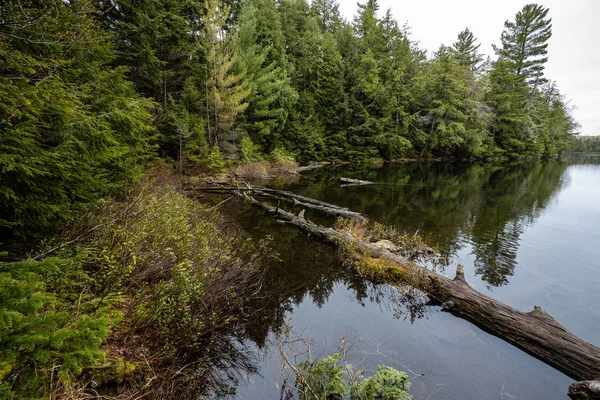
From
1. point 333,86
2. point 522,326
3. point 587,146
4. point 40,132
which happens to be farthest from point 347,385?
point 587,146

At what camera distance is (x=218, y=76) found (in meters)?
19.4

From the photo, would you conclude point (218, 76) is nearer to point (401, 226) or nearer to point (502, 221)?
point (401, 226)

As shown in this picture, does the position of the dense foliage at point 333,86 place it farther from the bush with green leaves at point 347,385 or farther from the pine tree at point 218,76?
the bush with green leaves at point 347,385

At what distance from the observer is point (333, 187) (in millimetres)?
18781

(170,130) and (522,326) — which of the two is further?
(170,130)

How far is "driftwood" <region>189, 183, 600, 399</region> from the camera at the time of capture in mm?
3918

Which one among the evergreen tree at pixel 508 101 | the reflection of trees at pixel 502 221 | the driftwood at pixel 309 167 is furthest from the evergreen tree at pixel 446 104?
the driftwood at pixel 309 167

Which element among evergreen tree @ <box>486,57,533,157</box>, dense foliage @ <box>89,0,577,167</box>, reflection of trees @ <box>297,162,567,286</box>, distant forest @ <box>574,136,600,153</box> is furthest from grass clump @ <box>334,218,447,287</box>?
distant forest @ <box>574,136,600,153</box>

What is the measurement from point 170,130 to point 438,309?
17.0 meters

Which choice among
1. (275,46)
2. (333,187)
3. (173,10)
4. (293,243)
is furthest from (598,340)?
(275,46)

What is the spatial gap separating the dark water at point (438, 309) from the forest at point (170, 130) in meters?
1.11

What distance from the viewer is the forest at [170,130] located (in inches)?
109

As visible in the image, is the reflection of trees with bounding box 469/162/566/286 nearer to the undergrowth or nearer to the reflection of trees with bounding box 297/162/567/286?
the reflection of trees with bounding box 297/162/567/286

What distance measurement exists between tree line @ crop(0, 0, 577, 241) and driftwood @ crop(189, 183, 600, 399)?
692cm
